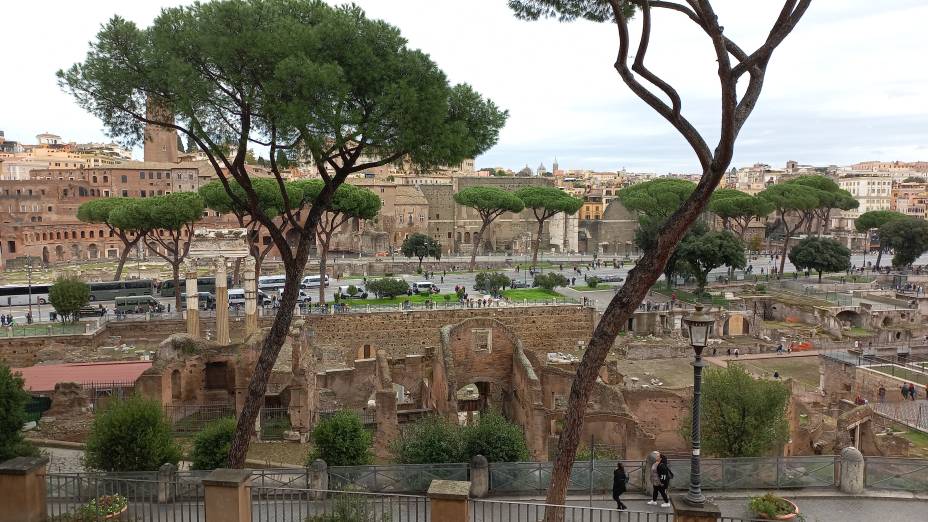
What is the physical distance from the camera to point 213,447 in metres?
11.0

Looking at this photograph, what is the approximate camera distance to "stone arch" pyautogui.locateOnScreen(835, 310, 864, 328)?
1294 inches

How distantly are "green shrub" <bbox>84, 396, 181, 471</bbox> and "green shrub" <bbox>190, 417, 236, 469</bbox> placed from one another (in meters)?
0.62

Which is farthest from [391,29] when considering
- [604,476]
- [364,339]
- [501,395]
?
[364,339]

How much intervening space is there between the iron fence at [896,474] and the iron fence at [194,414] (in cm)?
1383

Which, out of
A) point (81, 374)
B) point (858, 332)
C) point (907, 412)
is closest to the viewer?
point (81, 374)

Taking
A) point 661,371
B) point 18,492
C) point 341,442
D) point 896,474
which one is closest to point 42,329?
point 341,442

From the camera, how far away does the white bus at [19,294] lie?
30.3 metres

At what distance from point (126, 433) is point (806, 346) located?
2748 cm

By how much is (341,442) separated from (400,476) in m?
2.70

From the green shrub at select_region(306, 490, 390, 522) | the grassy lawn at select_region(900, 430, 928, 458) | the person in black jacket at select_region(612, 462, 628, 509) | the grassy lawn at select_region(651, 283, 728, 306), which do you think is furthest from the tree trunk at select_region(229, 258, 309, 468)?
the grassy lawn at select_region(651, 283, 728, 306)

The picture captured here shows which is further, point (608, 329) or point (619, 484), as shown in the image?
point (619, 484)

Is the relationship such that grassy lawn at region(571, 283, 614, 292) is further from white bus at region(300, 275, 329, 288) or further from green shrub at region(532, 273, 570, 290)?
white bus at region(300, 275, 329, 288)

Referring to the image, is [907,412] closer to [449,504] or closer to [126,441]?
[449,504]

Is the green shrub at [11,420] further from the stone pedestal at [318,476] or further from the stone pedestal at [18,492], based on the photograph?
the stone pedestal at [318,476]
